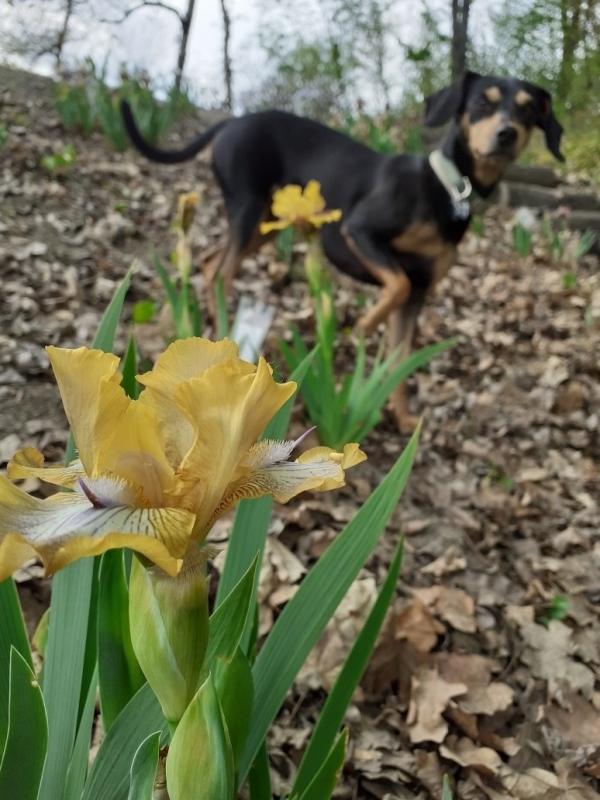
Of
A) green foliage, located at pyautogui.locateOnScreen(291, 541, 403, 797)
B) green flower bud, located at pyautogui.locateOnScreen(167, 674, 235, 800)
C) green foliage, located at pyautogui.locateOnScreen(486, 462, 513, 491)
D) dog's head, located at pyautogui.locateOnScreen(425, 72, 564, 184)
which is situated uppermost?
dog's head, located at pyautogui.locateOnScreen(425, 72, 564, 184)

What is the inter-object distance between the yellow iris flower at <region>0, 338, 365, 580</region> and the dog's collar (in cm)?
236

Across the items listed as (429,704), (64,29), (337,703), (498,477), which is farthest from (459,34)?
(337,703)

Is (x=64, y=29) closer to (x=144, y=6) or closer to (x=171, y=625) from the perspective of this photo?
(x=144, y=6)

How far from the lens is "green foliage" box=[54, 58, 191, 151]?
4.90 m

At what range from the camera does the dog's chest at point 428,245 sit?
2.65m

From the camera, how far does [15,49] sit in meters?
9.73

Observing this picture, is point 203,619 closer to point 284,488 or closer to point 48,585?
point 284,488

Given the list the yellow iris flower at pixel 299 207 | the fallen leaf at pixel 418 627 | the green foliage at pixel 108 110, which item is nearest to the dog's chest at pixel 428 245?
the yellow iris flower at pixel 299 207

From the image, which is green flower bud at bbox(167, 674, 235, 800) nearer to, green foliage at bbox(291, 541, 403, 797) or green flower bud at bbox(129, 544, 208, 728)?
green flower bud at bbox(129, 544, 208, 728)

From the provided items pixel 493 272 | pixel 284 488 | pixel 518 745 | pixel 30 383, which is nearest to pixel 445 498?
pixel 518 745

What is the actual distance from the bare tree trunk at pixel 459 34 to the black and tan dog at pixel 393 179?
7392 mm

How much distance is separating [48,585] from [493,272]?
13.0 ft

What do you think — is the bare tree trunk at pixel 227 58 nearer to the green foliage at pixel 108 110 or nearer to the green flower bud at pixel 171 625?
the green foliage at pixel 108 110

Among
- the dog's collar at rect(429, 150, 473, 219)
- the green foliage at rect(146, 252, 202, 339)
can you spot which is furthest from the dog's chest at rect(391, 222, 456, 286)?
the green foliage at rect(146, 252, 202, 339)
